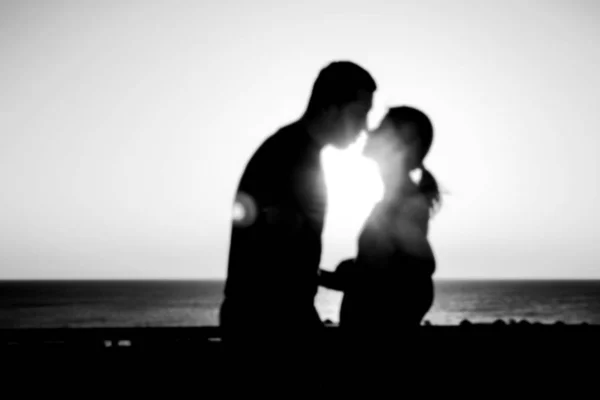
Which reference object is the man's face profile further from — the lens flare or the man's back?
the lens flare

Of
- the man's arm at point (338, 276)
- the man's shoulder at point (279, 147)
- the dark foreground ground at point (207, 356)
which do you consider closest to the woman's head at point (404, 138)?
the man's arm at point (338, 276)

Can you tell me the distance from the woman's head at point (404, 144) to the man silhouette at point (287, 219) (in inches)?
28.9

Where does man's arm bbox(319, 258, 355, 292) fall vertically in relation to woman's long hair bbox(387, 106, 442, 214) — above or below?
below

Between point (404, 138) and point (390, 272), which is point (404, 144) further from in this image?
point (390, 272)

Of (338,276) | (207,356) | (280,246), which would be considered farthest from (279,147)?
(207,356)

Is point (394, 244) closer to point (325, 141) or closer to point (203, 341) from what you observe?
point (325, 141)

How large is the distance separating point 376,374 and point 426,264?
53 cm

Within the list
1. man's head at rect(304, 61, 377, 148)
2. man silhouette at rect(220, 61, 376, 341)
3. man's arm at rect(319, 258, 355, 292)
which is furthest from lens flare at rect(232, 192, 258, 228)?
man's arm at rect(319, 258, 355, 292)

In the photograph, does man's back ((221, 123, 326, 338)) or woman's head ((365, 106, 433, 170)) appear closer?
man's back ((221, 123, 326, 338))

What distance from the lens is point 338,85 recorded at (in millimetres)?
1966

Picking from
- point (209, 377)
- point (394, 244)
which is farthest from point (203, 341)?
point (394, 244)

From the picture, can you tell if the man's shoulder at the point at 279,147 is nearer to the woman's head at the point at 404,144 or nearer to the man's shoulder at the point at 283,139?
the man's shoulder at the point at 283,139

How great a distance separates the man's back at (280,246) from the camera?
5.87ft

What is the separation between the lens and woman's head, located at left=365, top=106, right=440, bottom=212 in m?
2.70
